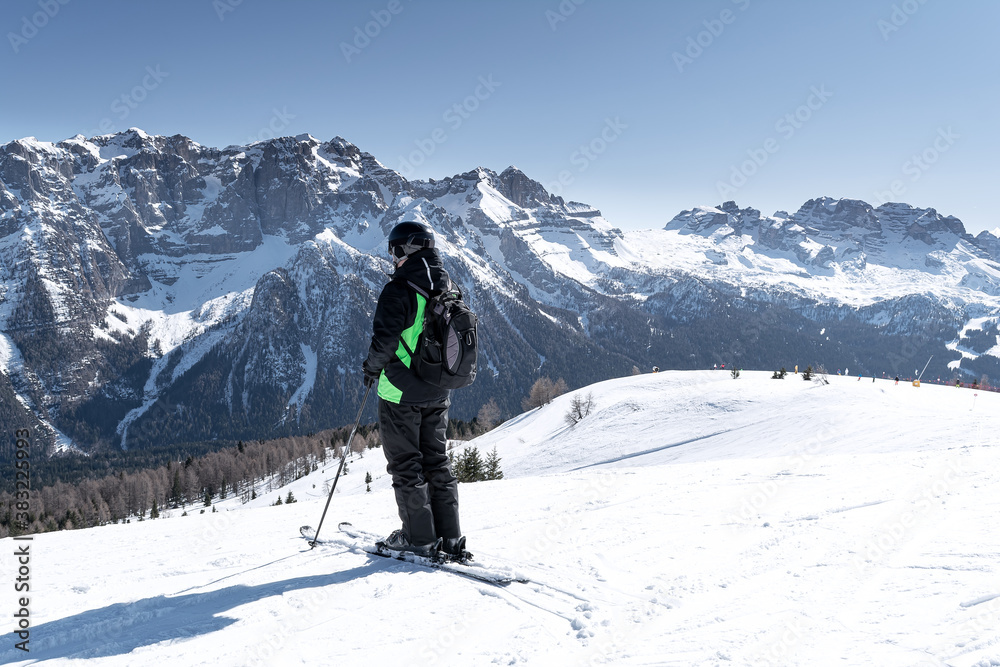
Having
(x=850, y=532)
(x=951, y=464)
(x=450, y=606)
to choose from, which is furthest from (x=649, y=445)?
(x=450, y=606)

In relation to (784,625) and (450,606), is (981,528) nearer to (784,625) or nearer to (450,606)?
(784,625)

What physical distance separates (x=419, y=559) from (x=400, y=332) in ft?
Result: 7.98

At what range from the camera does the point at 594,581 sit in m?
4.95

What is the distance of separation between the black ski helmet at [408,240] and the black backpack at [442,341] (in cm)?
54

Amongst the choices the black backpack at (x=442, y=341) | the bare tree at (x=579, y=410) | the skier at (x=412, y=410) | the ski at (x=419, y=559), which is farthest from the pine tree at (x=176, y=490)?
the black backpack at (x=442, y=341)

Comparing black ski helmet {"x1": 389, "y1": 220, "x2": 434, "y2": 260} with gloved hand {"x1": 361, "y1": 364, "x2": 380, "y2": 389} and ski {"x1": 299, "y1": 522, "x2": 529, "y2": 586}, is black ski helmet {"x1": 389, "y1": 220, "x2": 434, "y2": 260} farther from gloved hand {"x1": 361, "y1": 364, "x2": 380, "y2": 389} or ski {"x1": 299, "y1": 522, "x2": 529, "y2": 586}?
ski {"x1": 299, "y1": 522, "x2": 529, "y2": 586}

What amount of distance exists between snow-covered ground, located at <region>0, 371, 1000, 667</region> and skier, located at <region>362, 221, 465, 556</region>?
530 millimetres

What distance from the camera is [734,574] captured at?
4.84 m

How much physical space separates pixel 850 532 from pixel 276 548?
22.0 feet

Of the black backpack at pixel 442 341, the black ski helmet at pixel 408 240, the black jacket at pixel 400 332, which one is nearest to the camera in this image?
the black jacket at pixel 400 332

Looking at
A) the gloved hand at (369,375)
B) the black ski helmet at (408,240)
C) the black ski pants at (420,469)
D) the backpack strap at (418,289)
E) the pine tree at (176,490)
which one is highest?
the black ski helmet at (408,240)

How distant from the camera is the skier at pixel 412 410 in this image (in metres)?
5.71
